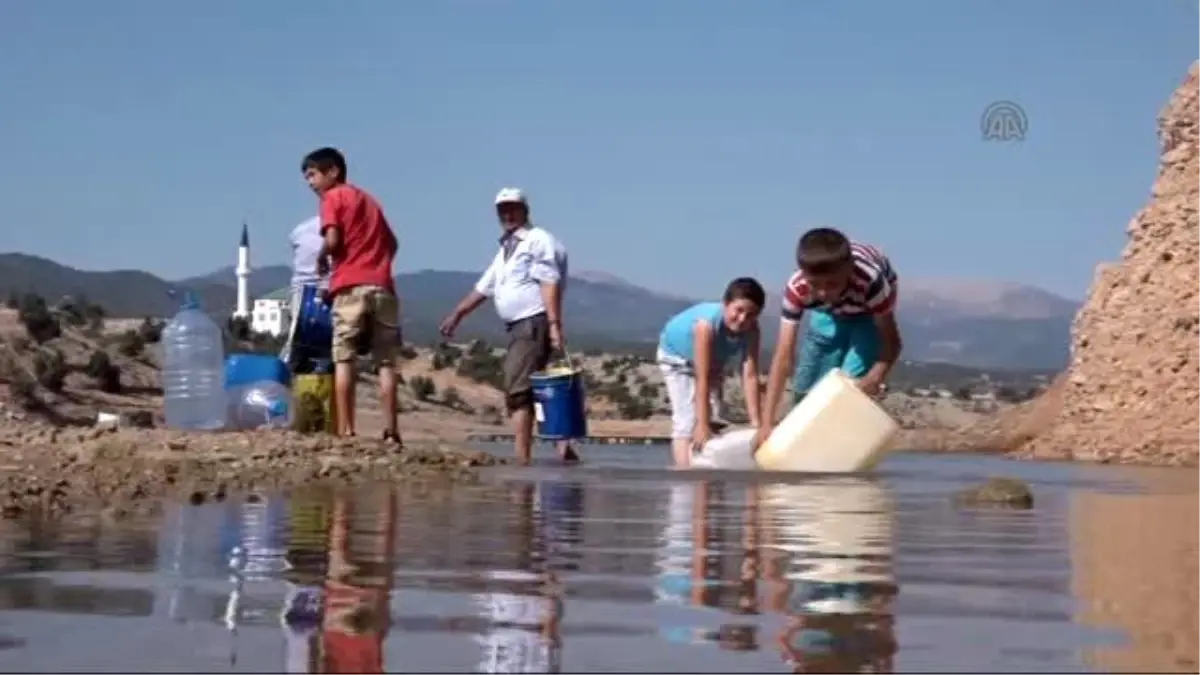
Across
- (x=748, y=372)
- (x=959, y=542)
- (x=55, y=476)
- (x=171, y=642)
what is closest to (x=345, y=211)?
(x=748, y=372)

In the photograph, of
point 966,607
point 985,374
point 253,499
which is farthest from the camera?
point 985,374

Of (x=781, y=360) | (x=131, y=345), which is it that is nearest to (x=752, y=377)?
(x=781, y=360)

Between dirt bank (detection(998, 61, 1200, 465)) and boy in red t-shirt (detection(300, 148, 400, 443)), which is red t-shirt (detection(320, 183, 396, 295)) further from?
dirt bank (detection(998, 61, 1200, 465))

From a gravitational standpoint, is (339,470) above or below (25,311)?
below

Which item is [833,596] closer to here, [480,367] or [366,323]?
[366,323]

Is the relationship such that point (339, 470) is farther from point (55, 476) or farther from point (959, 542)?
point (959, 542)

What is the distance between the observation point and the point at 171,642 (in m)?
2.91

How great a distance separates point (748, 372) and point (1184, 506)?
3.27 metres

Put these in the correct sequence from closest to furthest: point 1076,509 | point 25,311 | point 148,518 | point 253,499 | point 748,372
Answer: point 148,518
point 253,499
point 1076,509
point 748,372
point 25,311

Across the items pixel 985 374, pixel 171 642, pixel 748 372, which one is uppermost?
pixel 985 374

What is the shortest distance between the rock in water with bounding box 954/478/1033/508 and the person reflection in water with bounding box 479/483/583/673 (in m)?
1.88

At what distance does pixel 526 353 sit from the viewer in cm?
1159

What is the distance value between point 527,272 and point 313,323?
136 centimetres

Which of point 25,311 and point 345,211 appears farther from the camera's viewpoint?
point 25,311
